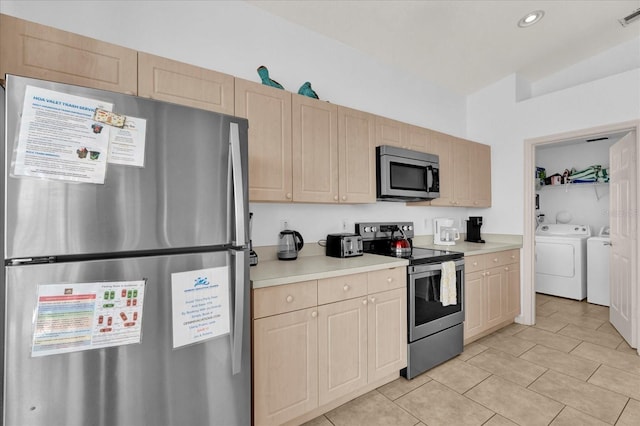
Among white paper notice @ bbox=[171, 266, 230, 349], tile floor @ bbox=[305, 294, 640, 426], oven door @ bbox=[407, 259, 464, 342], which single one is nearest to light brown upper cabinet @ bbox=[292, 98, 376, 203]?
oven door @ bbox=[407, 259, 464, 342]

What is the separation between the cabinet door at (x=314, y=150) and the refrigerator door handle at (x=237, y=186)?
2.47ft

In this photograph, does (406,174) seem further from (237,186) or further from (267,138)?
(237,186)

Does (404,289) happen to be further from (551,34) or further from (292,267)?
(551,34)

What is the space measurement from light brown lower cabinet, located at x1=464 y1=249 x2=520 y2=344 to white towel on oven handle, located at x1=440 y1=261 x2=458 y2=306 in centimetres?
41

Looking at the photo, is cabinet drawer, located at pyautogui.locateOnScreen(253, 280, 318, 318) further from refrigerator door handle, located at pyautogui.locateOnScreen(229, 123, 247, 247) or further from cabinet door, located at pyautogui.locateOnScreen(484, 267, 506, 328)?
cabinet door, located at pyautogui.locateOnScreen(484, 267, 506, 328)

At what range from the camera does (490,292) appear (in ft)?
10.0

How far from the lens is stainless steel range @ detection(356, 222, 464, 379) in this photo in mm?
2264

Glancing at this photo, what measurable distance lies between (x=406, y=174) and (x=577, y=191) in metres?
4.07

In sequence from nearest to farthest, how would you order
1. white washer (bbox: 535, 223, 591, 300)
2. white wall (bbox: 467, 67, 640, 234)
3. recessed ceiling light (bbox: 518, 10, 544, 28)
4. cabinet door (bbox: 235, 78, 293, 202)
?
cabinet door (bbox: 235, 78, 293, 202) → recessed ceiling light (bbox: 518, 10, 544, 28) → white wall (bbox: 467, 67, 640, 234) → white washer (bbox: 535, 223, 591, 300)

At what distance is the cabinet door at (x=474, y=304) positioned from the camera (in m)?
2.79

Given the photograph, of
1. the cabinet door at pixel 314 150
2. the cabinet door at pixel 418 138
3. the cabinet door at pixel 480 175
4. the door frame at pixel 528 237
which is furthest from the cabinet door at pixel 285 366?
the door frame at pixel 528 237

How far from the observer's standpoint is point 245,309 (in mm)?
1382

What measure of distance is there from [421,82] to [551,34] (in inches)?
50.0

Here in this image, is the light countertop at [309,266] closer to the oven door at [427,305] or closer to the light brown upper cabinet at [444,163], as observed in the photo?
the oven door at [427,305]
